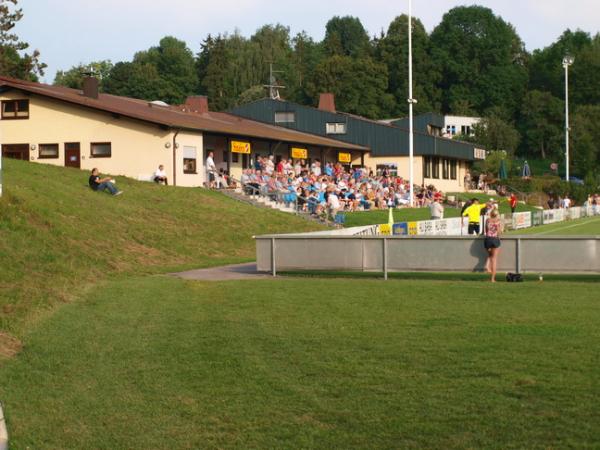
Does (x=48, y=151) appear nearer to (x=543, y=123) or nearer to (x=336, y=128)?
(x=336, y=128)

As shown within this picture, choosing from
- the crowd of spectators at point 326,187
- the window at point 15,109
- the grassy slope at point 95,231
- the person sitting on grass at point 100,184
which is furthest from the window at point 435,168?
the person sitting on grass at point 100,184

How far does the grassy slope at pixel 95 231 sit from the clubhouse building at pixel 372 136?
25.1 meters

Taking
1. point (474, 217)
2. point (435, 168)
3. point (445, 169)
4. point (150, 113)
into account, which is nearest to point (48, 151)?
point (150, 113)

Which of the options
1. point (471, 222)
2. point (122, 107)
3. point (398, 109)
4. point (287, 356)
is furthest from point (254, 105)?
point (287, 356)

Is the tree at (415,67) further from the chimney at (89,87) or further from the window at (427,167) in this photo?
the chimney at (89,87)

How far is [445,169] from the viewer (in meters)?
69.7

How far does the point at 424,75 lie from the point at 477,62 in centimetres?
696

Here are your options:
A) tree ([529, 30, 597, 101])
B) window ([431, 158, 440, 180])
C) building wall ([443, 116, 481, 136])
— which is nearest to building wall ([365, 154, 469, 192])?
window ([431, 158, 440, 180])

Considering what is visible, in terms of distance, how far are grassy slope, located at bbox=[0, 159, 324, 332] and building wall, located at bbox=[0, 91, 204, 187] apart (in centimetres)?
365

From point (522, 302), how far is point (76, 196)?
691 inches

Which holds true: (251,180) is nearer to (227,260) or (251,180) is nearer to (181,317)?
(227,260)

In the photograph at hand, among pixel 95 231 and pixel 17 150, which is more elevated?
pixel 17 150

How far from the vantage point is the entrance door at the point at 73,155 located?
42719mm

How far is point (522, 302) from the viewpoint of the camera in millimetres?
15875
